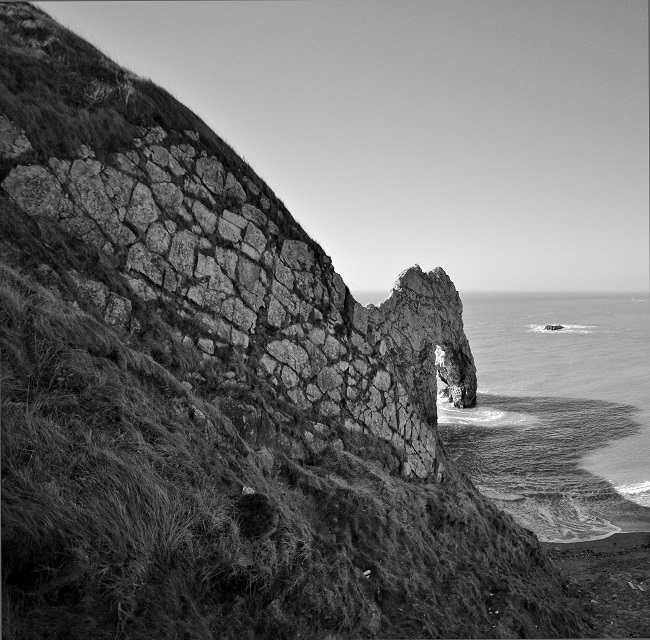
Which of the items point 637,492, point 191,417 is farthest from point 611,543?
point 191,417

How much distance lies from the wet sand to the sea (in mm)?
626

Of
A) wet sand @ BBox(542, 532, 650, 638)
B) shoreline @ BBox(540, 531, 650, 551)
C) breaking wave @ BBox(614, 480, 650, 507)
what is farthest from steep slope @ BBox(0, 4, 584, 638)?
breaking wave @ BBox(614, 480, 650, 507)

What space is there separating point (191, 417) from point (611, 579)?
9282 mm

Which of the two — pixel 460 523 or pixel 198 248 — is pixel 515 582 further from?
pixel 198 248

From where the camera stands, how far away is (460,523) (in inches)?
280

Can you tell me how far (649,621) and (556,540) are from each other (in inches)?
229

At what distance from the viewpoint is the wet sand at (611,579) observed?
6.49 meters

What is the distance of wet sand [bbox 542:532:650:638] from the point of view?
6488mm

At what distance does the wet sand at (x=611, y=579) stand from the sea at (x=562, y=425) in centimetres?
63

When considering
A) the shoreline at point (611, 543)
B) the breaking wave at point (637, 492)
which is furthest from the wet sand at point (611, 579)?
the breaking wave at point (637, 492)

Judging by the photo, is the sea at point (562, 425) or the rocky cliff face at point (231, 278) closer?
the rocky cliff face at point (231, 278)

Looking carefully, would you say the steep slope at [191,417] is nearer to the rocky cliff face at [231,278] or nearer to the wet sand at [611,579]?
the rocky cliff face at [231,278]

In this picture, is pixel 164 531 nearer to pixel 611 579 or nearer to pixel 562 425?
pixel 611 579

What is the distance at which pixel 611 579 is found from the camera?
9055 millimetres
